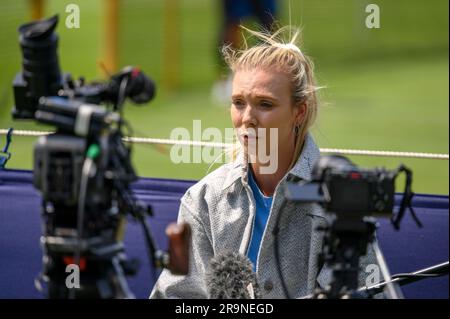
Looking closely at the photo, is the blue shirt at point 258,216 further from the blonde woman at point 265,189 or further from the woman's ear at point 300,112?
the woman's ear at point 300,112

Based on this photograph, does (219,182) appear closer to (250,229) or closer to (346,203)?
(250,229)

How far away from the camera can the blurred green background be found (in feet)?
36.9

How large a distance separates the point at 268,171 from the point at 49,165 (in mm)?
1408

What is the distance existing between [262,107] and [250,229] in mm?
470

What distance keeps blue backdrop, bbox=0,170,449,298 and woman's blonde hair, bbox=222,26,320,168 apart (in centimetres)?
87

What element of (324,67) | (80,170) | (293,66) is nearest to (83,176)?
(80,170)

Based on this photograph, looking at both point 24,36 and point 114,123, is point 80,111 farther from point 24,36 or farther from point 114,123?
point 24,36

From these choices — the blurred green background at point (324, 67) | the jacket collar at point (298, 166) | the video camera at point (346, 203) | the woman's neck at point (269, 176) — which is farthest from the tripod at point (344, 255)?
the blurred green background at point (324, 67)

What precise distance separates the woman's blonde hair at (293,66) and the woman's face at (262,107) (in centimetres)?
3

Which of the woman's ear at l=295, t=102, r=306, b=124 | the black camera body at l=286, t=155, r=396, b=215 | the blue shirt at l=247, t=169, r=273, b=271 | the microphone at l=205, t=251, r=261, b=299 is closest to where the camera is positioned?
the black camera body at l=286, t=155, r=396, b=215

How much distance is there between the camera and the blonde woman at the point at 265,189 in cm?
429

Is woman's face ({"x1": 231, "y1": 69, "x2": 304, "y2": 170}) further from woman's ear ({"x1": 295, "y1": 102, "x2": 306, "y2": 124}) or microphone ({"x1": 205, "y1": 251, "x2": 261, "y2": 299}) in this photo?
microphone ({"x1": 205, "y1": 251, "x2": 261, "y2": 299})

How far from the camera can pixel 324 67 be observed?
50.9 ft

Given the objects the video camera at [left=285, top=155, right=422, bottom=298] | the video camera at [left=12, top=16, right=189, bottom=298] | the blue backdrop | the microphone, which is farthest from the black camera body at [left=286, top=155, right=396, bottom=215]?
the blue backdrop
